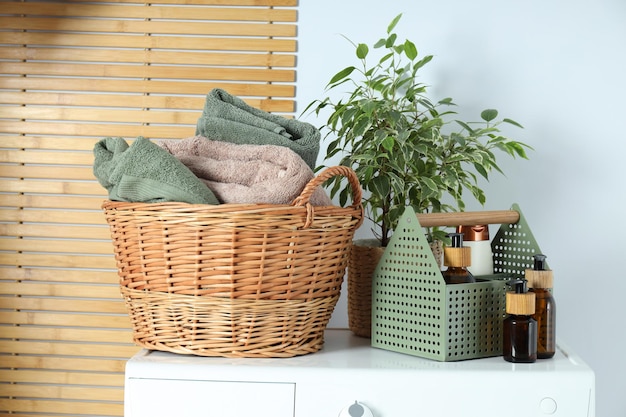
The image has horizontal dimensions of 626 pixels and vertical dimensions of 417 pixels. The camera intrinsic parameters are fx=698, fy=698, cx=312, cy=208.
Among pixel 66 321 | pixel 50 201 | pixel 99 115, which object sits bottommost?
pixel 66 321

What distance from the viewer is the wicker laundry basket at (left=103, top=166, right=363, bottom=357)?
4.02 feet

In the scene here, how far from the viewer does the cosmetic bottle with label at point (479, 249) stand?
148 centimetres

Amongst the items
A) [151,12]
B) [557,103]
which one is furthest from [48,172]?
[557,103]

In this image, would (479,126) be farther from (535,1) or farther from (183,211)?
(183,211)

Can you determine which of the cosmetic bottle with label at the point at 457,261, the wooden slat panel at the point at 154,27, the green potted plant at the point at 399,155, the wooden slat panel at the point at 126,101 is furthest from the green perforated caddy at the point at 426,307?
the wooden slat panel at the point at 154,27

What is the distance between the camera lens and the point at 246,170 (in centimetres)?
131

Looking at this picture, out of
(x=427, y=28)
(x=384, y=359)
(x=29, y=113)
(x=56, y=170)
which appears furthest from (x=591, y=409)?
(x=29, y=113)

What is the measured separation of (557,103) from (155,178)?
1.12m

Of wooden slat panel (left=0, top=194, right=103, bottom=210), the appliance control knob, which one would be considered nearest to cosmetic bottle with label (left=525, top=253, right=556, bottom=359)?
the appliance control knob

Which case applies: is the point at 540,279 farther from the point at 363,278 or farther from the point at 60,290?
the point at 60,290

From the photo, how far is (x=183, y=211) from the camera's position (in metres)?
1.22

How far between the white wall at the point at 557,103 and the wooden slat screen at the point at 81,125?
0.20 metres

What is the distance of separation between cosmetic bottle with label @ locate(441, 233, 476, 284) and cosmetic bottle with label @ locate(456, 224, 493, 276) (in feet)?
0.44

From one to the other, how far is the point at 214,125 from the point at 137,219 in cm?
25
